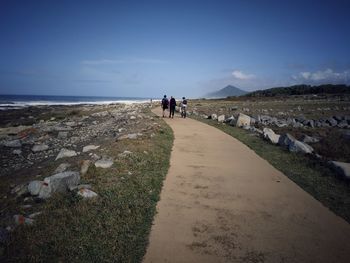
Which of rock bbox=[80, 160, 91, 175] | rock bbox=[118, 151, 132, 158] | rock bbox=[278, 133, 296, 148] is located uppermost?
rock bbox=[278, 133, 296, 148]

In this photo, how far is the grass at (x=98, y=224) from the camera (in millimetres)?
4629

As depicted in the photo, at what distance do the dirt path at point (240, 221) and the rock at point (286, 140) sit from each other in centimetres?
398

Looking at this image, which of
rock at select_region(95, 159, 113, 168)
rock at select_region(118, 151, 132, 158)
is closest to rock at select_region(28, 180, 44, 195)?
rock at select_region(95, 159, 113, 168)

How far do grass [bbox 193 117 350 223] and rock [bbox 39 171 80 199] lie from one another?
21.6ft

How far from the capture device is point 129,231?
536cm

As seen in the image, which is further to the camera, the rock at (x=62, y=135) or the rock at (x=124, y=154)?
the rock at (x=62, y=135)

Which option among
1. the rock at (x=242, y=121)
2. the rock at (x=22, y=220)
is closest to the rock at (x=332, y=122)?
the rock at (x=242, y=121)

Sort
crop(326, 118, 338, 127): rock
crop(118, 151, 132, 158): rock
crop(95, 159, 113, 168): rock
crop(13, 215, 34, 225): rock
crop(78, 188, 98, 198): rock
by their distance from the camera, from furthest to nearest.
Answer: crop(326, 118, 338, 127): rock → crop(118, 151, 132, 158): rock → crop(95, 159, 113, 168): rock → crop(78, 188, 98, 198): rock → crop(13, 215, 34, 225): rock

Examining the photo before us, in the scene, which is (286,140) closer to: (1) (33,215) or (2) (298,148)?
(2) (298,148)

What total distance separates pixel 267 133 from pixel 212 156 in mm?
5478

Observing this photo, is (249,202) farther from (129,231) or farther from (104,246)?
(104,246)

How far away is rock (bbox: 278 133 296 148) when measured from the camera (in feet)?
42.9

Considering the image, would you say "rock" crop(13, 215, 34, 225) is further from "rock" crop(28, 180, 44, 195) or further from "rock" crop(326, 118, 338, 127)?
"rock" crop(326, 118, 338, 127)

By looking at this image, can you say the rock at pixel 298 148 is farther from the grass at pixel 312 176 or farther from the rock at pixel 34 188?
the rock at pixel 34 188
